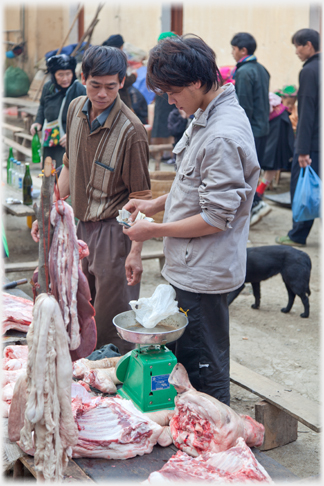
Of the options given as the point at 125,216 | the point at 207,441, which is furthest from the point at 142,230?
the point at 207,441

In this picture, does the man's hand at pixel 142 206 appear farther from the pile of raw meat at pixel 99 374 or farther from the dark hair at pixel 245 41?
the dark hair at pixel 245 41

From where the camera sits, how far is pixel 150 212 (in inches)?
122

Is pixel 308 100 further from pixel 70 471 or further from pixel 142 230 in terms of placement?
pixel 70 471

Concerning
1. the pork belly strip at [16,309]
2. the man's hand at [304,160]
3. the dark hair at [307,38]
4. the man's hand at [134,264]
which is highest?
the dark hair at [307,38]

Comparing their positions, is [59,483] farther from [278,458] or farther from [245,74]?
[245,74]

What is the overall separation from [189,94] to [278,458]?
2.16m

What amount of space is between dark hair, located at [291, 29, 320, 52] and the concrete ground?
2506mm

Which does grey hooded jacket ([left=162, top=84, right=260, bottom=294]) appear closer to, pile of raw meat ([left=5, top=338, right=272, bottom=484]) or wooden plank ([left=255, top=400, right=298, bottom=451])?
pile of raw meat ([left=5, top=338, right=272, bottom=484])

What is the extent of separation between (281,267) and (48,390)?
3.47 metres

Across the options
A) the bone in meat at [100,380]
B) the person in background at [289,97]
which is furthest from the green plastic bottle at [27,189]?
the person in background at [289,97]

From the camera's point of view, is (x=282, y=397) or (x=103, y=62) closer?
(x=282, y=397)

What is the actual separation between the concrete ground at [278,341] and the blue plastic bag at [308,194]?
61 centimetres

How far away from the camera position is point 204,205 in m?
2.56

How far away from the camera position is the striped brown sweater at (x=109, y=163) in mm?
3523
